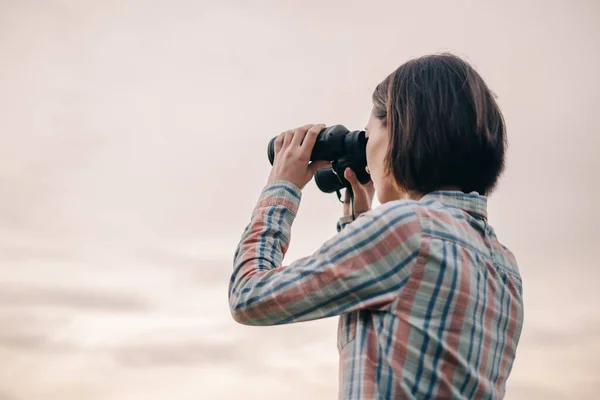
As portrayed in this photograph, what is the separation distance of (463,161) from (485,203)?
0.37ft

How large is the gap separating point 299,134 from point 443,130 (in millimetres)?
462

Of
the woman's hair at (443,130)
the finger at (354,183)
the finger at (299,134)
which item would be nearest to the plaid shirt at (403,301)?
the woman's hair at (443,130)

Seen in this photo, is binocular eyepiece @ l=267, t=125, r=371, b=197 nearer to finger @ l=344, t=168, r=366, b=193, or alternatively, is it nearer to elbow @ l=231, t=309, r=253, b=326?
finger @ l=344, t=168, r=366, b=193

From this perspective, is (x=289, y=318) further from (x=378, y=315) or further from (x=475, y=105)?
(x=475, y=105)

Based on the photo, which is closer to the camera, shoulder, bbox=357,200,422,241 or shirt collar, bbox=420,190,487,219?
shoulder, bbox=357,200,422,241

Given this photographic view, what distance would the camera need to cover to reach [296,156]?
5.75 feet

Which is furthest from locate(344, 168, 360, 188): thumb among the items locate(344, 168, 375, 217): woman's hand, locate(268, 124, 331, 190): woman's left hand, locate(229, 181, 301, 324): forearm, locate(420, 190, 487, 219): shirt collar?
locate(420, 190, 487, 219): shirt collar

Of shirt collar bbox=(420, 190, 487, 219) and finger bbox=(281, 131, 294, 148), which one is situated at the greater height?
finger bbox=(281, 131, 294, 148)

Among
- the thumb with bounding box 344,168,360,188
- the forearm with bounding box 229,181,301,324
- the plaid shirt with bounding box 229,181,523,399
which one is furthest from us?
the thumb with bounding box 344,168,360,188

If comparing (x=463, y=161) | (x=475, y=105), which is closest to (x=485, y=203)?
(x=463, y=161)

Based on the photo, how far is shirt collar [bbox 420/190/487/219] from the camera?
1.50 m

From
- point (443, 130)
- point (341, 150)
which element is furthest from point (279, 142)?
point (443, 130)

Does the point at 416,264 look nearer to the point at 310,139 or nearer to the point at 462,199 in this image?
the point at 462,199

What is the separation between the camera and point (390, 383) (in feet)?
4.25
